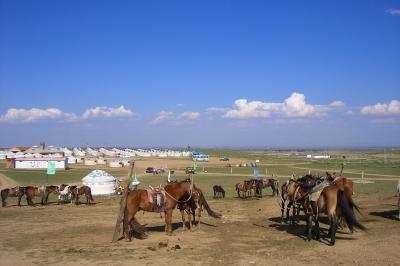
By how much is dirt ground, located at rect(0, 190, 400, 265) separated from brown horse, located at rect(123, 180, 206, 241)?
474 millimetres

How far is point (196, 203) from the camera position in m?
16.9

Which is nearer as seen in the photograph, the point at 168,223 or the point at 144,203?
the point at 144,203

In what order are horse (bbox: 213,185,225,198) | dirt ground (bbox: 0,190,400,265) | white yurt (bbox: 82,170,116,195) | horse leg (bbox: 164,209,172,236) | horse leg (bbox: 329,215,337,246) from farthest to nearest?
white yurt (bbox: 82,170,116,195) < horse (bbox: 213,185,225,198) < horse leg (bbox: 164,209,172,236) < horse leg (bbox: 329,215,337,246) < dirt ground (bbox: 0,190,400,265)

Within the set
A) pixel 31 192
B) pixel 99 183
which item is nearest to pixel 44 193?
pixel 31 192

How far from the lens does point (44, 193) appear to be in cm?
2723

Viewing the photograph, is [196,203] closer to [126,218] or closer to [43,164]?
[126,218]

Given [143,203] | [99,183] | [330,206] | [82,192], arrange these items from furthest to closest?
[99,183], [82,192], [143,203], [330,206]

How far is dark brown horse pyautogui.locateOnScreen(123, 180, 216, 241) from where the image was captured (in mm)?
14803

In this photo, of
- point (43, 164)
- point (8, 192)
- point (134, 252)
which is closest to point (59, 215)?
point (8, 192)

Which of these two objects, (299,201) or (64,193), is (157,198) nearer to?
(299,201)

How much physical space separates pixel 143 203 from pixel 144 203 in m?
0.04

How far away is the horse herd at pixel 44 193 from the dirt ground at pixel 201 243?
17.7 feet

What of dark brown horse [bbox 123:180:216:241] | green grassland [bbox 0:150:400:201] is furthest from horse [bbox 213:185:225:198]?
dark brown horse [bbox 123:180:216:241]

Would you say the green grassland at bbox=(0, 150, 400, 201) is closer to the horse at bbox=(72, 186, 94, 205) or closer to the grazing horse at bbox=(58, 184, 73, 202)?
the horse at bbox=(72, 186, 94, 205)
